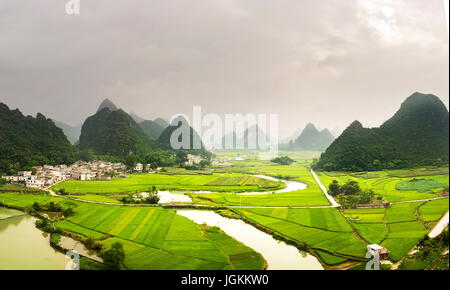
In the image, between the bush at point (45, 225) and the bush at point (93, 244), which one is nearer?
the bush at point (93, 244)

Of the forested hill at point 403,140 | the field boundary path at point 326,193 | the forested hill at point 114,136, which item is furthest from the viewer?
the forested hill at point 114,136

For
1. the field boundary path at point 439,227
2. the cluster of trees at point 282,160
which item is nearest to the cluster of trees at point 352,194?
the field boundary path at point 439,227

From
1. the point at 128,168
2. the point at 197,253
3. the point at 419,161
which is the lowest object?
the point at 197,253

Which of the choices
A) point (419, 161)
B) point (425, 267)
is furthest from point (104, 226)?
point (419, 161)

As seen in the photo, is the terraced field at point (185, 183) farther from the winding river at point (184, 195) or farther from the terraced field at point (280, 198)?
the terraced field at point (280, 198)

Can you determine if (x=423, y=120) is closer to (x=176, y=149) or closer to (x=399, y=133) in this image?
(x=399, y=133)

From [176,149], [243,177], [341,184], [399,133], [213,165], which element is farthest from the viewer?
[176,149]

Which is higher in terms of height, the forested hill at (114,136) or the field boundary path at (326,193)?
the forested hill at (114,136)
